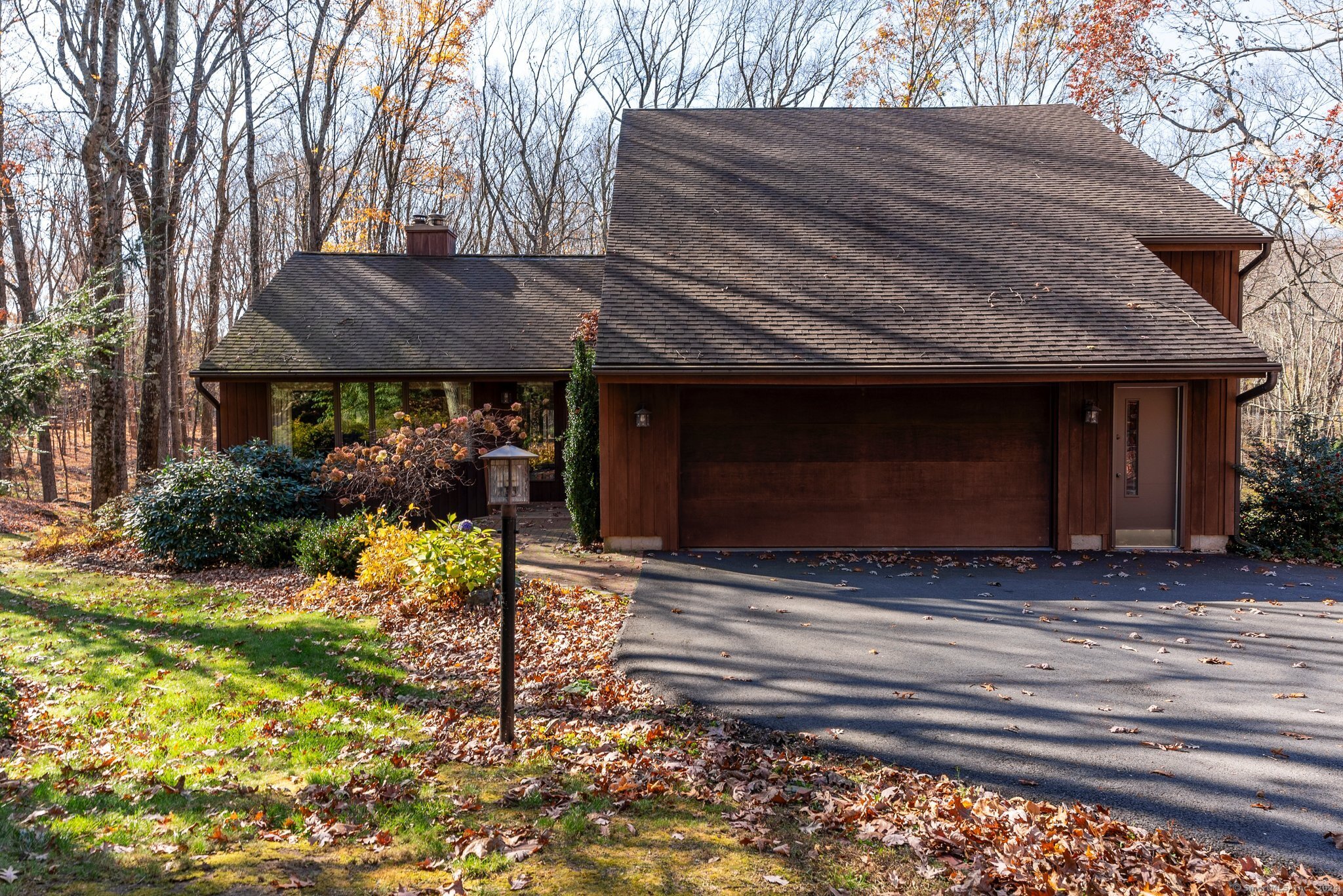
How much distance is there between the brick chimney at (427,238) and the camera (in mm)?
18766

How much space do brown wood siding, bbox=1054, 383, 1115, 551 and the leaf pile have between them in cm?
772

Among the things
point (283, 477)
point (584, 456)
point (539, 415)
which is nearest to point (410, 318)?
point (539, 415)

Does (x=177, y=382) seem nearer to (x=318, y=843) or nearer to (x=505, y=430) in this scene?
(x=505, y=430)

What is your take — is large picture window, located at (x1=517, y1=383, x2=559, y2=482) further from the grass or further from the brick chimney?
the grass

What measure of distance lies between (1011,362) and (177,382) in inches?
921

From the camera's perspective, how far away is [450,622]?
7.89 metres

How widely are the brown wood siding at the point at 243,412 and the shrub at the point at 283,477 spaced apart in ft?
5.49

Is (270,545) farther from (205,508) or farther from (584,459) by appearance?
(584,459)

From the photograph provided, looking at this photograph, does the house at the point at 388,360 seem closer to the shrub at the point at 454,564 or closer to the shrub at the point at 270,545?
the shrub at the point at 270,545

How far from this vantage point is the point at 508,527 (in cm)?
508

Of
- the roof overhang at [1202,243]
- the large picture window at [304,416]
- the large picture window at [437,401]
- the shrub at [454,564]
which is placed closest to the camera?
the shrub at [454,564]

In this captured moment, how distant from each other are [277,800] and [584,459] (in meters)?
7.55

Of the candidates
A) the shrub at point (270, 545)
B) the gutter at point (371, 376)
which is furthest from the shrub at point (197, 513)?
the gutter at point (371, 376)

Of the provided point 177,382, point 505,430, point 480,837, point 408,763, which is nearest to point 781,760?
point 480,837
